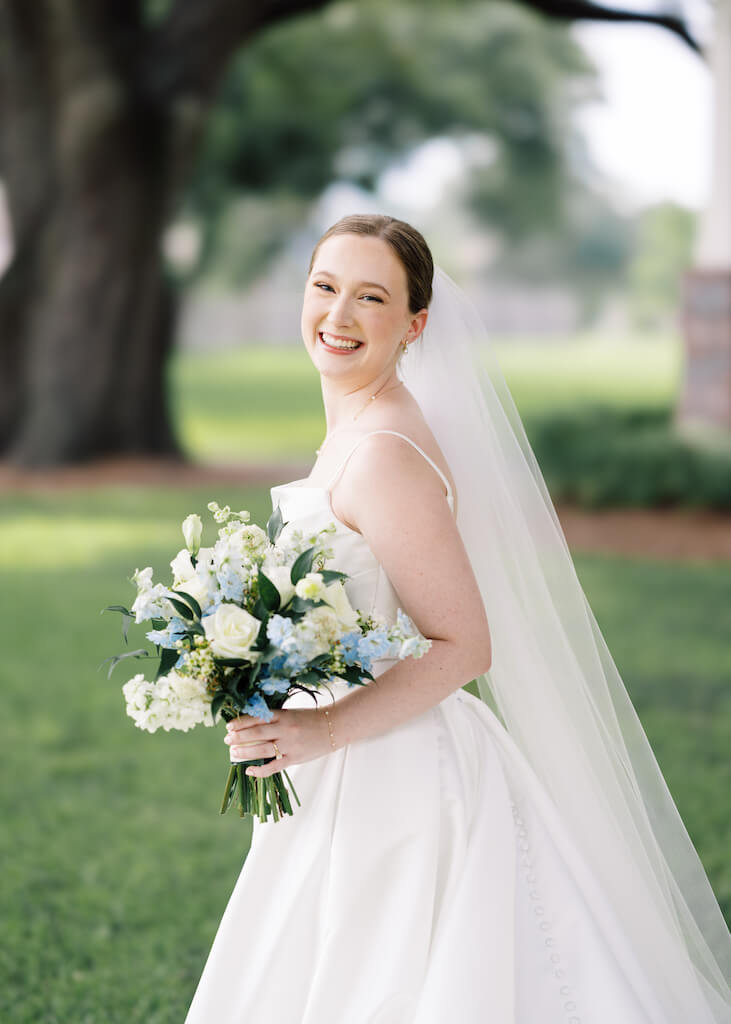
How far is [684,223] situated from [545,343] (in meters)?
15.2

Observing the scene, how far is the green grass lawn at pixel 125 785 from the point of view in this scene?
3.69m

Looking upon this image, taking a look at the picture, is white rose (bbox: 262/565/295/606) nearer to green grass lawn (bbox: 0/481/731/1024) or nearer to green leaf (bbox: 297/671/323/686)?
green leaf (bbox: 297/671/323/686)

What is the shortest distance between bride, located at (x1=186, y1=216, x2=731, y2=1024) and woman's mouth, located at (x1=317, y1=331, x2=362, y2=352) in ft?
0.04

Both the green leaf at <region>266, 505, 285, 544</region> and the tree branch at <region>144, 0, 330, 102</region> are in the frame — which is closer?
the green leaf at <region>266, 505, 285, 544</region>

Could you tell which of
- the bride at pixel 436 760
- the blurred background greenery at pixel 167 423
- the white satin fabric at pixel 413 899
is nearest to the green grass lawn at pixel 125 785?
the blurred background greenery at pixel 167 423

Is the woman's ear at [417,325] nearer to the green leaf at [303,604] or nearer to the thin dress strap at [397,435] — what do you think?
the thin dress strap at [397,435]

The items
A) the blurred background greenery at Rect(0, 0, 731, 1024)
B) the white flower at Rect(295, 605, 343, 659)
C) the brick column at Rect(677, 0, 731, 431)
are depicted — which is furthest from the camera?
the brick column at Rect(677, 0, 731, 431)

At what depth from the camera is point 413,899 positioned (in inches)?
89.1

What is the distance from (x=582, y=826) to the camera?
2.65 metres

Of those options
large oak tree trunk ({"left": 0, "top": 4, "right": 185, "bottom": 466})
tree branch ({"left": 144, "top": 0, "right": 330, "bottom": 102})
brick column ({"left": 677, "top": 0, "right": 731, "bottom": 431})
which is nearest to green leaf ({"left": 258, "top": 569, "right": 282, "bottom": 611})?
brick column ({"left": 677, "top": 0, "right": 731, "bottom": 431})

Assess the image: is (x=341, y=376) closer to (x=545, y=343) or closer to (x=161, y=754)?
(x=161, y=754)

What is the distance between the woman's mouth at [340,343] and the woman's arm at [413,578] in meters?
0.24

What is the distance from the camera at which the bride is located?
2.22 metres

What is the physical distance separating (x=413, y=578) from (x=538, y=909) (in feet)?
2.66
